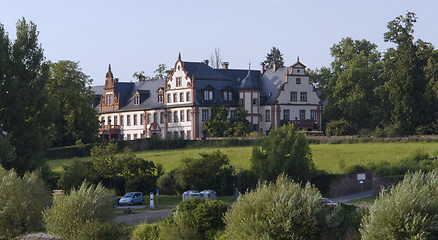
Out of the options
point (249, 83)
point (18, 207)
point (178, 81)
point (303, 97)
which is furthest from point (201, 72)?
point (18, 207)

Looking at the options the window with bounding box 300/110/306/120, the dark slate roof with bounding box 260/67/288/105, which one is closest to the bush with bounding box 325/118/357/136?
the window with bounding box 300/110/306/120

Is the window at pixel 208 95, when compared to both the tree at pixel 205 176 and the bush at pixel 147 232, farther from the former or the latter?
the bush at pixel 147 232

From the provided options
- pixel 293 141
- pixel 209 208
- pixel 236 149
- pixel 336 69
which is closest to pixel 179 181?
pixel 293 141

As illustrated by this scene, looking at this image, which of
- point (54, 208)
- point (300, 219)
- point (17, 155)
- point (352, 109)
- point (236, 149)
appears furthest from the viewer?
point (352, 109)

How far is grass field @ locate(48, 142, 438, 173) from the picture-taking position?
67.9 meters

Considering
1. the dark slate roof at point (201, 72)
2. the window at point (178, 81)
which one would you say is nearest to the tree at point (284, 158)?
the dark slate roof at point (201, 72)

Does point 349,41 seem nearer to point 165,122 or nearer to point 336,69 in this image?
→ point 336,69

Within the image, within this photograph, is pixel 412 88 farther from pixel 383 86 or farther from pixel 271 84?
pixel 271 84

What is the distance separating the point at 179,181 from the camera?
6325 centimetres

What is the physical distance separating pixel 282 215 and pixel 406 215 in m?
5.36

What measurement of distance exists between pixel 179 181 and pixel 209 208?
1015 inches

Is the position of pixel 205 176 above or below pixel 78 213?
above

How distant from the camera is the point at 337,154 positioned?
73.9 m

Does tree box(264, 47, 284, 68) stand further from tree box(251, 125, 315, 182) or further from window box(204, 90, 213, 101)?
tree box(251, 125, 315, 182)
